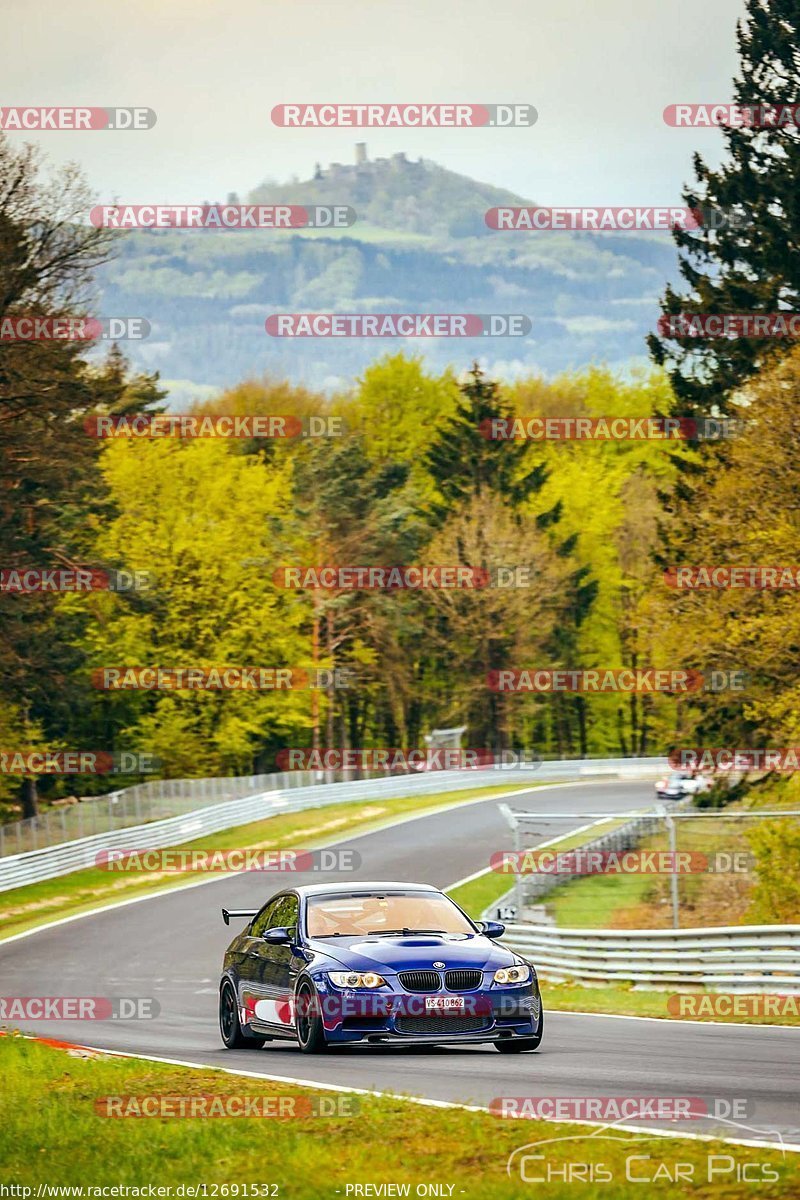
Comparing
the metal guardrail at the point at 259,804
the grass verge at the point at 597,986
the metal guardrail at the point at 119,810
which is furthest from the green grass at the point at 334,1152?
the metal guardrail at the point at 119,810

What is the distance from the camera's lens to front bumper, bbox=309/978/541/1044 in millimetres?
13375

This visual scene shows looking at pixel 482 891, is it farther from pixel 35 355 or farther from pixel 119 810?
pixel 35 355

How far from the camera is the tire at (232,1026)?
618 inches

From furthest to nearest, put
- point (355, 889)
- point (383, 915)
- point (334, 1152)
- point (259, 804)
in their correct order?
point (259, 804), point (355, 889), point (383, 915), point (334, 1152)

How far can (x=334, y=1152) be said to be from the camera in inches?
358

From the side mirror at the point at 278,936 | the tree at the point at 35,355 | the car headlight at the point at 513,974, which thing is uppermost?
the tree at the point at 35,355

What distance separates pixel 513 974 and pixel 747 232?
36.5 metres

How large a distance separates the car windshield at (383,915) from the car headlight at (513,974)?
2.85 feet

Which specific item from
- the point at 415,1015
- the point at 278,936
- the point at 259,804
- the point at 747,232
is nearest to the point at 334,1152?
the point at 415,1015

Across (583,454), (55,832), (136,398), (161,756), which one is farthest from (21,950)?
(583,454)

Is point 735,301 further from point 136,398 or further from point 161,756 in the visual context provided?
point 136,398

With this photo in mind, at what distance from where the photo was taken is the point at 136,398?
7844 cm

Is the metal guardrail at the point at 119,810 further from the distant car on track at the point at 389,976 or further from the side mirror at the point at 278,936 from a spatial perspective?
the distant car on track at the point at 389,976

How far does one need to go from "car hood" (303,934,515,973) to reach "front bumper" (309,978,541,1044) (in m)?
0.19
